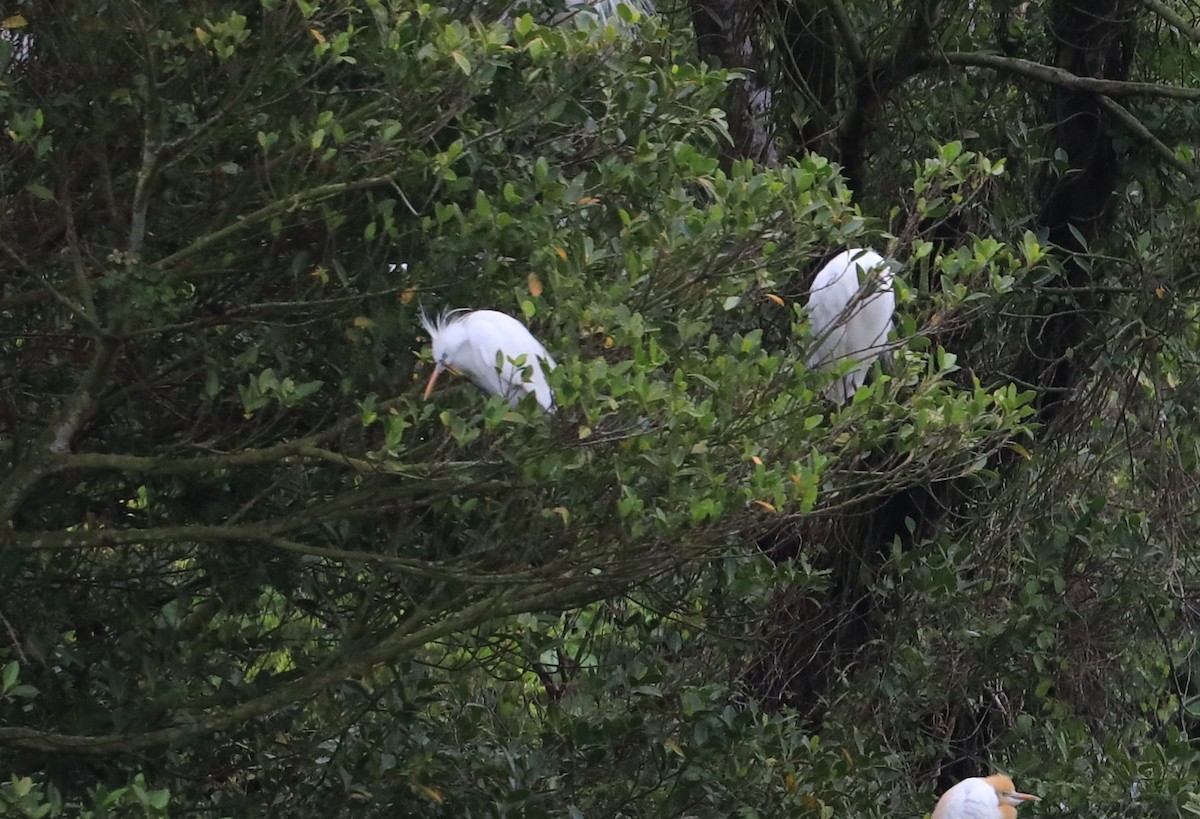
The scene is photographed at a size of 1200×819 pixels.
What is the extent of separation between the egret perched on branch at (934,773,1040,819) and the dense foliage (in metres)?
0.15

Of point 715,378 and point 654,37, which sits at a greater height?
point 654,37

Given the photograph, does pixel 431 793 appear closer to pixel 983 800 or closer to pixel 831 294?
pixel 983 800

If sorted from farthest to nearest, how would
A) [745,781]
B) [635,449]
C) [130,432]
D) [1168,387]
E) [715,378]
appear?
[1168,387], [745,781], [130,432], [715,378], [635,449]

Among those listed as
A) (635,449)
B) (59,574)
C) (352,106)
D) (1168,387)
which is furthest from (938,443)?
(1168,387)

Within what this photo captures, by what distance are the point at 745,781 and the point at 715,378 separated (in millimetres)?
1709

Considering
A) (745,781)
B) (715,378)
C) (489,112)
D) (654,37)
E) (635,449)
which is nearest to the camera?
(635,449)

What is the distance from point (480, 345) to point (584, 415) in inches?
23.6

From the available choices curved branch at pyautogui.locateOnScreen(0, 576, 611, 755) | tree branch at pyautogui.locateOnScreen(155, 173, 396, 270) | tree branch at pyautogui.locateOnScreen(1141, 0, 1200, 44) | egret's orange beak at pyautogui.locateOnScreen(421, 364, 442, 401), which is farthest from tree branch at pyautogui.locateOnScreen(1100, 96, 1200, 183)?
tree branch at pyautogui.locateOnScreen(155, 173, 396, 270)

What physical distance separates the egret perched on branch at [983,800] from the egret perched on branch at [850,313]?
1.13 meters

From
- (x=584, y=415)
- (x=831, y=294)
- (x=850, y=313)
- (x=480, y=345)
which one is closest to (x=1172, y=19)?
(x=831, y=294)

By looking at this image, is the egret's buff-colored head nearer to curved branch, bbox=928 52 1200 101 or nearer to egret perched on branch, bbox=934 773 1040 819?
egret perched on branch, bbox=934 773 1040 819

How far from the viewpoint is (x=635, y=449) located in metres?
2.42

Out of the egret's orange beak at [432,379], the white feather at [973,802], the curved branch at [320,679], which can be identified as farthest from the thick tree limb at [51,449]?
the white feather at [973,802]

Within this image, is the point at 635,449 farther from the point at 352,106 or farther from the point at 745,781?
the point at 745,781
